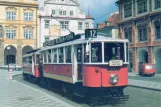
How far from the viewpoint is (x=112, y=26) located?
4575 cm

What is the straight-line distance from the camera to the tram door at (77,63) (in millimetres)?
12219

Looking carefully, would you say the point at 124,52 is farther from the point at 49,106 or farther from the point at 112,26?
the point at 112,26

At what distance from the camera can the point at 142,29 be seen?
35812 millimetres

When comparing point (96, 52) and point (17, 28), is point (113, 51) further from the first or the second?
point (17, 28)

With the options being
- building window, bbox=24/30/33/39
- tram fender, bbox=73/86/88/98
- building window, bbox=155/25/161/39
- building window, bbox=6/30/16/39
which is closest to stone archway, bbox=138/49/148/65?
building window, bbox=155/25/161/39

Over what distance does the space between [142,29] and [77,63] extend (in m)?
25.2

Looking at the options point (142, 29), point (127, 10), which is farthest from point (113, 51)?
point (127, 10)

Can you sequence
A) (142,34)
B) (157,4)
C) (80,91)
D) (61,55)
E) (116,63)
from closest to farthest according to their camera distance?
(116,63), (80,91), (61,55), (157,4), (142,34)

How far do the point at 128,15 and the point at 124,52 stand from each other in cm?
2830

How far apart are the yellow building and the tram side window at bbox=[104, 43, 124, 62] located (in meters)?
41.6

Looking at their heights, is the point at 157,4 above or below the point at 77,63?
above

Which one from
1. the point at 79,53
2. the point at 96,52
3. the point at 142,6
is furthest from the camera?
the point at 142,6

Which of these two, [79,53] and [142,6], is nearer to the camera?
[79,53]

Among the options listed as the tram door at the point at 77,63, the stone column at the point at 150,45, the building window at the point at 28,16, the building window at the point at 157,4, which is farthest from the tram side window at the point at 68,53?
the building window at the point at 28,16
